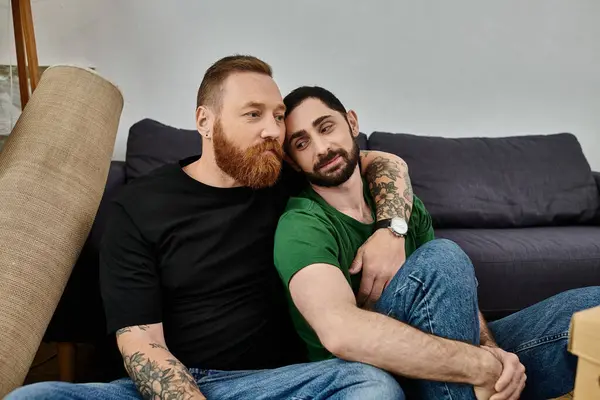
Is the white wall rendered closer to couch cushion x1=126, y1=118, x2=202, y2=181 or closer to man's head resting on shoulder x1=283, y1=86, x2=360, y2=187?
couch cushion x1=126, y1=118, x2=202, y2=181

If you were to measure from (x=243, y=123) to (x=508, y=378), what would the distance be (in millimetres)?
772

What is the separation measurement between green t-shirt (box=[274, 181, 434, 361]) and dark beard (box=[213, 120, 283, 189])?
0.09m

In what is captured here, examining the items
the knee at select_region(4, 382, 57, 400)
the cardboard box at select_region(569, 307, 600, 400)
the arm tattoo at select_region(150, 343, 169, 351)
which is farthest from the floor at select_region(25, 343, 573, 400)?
the cardboard box at select_region(569, 307, 600, 400)

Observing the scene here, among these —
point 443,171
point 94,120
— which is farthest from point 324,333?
point 443,171

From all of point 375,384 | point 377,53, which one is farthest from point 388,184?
point 377,53

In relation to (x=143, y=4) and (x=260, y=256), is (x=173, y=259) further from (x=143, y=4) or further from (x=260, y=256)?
(x=143, y=4)

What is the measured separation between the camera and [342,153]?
1.43 metres

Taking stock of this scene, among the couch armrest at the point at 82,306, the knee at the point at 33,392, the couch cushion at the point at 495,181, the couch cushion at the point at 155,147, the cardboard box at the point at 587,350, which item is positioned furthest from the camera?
the couch cushion at the point at 495,181

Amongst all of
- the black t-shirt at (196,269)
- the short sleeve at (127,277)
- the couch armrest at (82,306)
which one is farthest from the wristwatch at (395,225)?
the couch armrest at (82,306)

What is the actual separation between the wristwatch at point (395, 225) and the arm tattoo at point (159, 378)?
569 millimetres

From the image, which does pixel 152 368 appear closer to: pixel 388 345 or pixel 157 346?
pixel 157 346

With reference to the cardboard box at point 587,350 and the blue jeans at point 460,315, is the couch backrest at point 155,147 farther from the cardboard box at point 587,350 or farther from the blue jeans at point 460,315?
the cardboard box at point 587,350

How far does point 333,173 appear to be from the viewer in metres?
1.41

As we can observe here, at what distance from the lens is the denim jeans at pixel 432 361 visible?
108 centimetres
